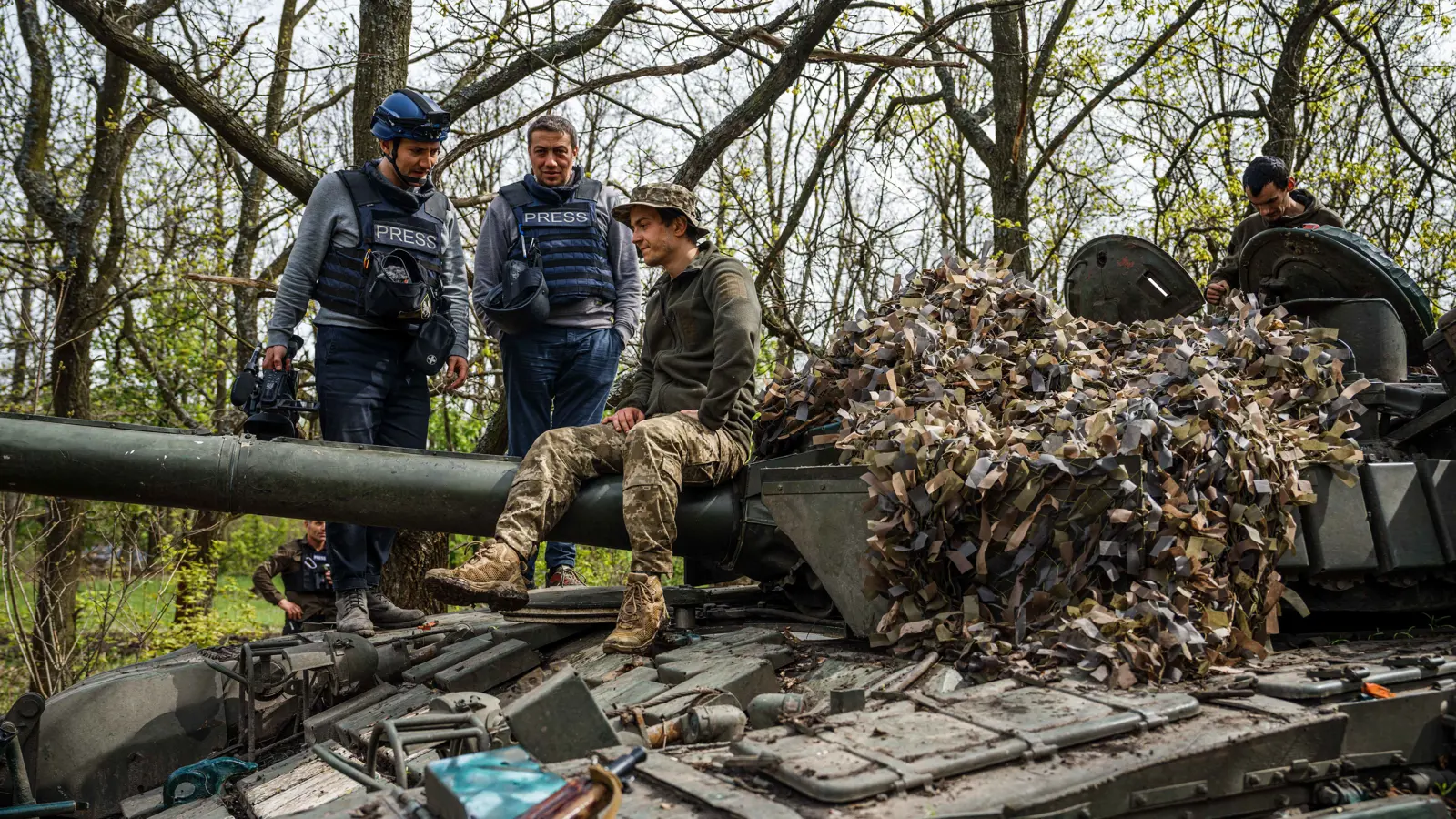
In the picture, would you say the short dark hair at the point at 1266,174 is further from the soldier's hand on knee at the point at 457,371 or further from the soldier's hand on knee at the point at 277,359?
the soldier's hand on knee at the point at 277,359

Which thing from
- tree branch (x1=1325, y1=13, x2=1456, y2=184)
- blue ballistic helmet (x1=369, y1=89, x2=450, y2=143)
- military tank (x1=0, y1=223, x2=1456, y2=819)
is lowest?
military tank (x1=0, y1=223, x2=1456, y2=819)

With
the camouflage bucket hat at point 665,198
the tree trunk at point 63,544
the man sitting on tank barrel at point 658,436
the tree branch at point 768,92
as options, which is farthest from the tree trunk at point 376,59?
the tree trunk at point 63,544

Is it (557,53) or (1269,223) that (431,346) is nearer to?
(557,53)

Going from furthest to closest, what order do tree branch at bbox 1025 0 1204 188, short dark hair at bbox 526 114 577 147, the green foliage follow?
the green foliage → tree branch at bbox 1025 0 1204 188 → short dark hair at bbox 526 114 577 147

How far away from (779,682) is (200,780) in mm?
2170

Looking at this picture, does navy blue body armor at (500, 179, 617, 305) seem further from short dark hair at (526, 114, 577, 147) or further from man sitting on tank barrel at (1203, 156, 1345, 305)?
man sitting on tank barrel at (1203, 156, 1345, 305)

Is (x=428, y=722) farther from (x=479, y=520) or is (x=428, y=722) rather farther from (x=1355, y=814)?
(x=1355, y=814)

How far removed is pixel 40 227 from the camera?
14945mm

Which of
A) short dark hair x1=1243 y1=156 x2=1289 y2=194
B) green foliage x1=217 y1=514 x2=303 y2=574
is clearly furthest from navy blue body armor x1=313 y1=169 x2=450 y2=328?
green foliage x1=217 y1=514 x2=303 y2=574

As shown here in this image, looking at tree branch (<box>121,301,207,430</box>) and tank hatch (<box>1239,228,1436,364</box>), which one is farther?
tree branch (<box>121,301,207,430</box>)

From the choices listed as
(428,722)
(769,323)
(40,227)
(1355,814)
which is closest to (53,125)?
(40,227)

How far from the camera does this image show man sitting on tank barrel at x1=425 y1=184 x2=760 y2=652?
4727 mm

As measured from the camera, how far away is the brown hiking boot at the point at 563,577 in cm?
638

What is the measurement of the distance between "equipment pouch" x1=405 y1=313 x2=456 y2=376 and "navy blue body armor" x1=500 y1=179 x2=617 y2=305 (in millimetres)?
554
